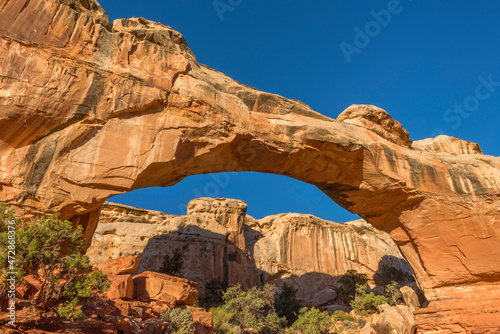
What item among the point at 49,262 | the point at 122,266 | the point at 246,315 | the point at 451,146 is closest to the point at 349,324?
the point at 246,315

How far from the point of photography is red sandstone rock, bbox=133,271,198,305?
1467 centimetres

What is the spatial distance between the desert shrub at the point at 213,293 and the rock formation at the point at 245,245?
70 cm

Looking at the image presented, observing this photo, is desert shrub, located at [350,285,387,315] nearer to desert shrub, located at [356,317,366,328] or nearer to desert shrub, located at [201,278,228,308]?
desert shrub, located at [356,317,366,328]

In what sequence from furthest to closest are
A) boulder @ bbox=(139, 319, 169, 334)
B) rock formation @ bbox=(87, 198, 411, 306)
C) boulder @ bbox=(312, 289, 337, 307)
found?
boulder @ bbox=(312, 289, 337, 307) → rock formation @ bbox=(87, 198, 411, 306) → boulder @ bbox=(139, 319, 169, 334)

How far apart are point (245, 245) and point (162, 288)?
23397 millimetres

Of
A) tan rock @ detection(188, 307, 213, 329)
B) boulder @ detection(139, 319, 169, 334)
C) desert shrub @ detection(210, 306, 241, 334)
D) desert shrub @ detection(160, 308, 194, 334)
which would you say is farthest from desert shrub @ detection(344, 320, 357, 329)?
boulder @ detection(139, 319, 169, 334)

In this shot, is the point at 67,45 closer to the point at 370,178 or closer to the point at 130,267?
the point at 130,267

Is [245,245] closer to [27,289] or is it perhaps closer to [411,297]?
[411,297]

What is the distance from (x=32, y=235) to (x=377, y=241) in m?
44.5

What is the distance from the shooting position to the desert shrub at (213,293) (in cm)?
2553

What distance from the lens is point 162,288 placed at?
49.7 feet

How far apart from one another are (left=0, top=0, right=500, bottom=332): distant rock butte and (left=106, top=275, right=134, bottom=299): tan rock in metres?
2.59

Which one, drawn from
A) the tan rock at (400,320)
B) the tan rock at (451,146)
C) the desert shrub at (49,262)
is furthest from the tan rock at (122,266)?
the tan rock at (451,146)

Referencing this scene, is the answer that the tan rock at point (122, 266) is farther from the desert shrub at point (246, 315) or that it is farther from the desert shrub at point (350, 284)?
the desert shrub at point (350, 284)
